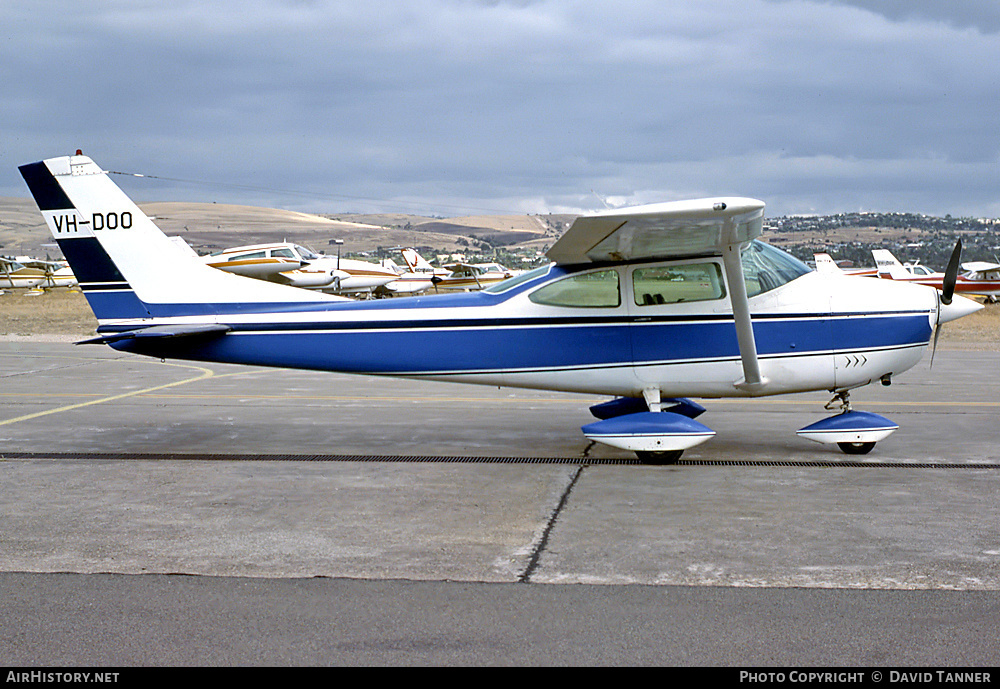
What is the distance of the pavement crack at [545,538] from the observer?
16.9 feet

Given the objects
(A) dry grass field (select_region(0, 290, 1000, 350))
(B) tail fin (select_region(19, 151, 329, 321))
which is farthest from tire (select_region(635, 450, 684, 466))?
(A) dry grass field (select_region(0, 290, 1000, 350))

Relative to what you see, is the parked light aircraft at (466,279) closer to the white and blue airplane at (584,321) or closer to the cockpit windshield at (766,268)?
the white and blue airplane at (584,321)

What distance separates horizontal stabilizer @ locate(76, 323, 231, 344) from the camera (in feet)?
28.9

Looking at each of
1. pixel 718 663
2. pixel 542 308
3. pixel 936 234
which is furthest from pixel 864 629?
pixel 936 234

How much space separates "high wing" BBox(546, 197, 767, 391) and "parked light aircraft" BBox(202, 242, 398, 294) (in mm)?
31816

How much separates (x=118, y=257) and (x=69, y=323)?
24.5 metres

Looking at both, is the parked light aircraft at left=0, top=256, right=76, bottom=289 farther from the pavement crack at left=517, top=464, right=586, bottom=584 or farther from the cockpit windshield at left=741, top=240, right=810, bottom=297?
the pavement crack at left=517, top=464, right=586, bottom=584

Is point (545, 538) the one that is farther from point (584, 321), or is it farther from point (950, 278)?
point (950, 278)

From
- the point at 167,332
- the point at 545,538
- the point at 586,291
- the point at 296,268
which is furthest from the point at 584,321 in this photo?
the point at 296,268

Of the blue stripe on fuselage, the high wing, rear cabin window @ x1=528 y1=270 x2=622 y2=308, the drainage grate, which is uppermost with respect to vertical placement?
the high wing

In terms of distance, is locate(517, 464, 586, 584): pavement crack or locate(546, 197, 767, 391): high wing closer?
locate(517, 464, 586, 584): pavement crack

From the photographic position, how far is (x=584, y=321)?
8727 mm

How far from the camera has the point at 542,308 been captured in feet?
29.0
